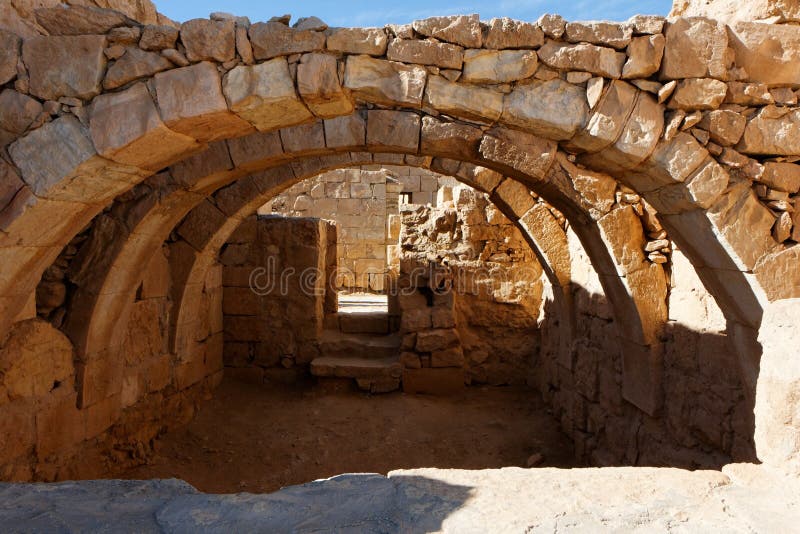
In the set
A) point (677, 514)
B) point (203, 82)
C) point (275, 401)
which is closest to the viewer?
point (677, 514)

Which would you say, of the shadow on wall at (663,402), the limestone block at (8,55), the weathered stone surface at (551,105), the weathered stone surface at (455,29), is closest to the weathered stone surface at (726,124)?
the weathered stone surface at (551,105)

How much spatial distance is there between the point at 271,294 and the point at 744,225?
19.4 ft

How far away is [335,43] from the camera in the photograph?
2893 mm

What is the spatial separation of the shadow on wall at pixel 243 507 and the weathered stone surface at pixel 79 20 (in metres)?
2.15

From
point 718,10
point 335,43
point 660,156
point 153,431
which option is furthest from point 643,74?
point 153,431

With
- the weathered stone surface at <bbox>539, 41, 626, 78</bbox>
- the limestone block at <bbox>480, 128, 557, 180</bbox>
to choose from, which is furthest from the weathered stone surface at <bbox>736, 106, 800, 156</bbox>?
the limestone block at <bbox>480, 128, 557, 180</bbox>

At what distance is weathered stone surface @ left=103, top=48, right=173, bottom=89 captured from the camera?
290cm

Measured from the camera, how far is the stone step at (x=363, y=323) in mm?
8625

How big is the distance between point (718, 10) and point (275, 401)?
20.2 ft

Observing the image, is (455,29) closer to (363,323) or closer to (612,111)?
(612,111)

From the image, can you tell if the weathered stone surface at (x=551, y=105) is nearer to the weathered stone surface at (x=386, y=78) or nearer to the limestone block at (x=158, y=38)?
the weathered stone surface at (x=386, y=78)

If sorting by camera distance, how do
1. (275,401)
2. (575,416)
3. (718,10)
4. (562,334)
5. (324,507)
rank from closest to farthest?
1. (324,507)
2. (718,10)
3. (575,416)
4. (562,334)
5. (275,401)

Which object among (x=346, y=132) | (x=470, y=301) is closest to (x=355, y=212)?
(x=470, y=301)

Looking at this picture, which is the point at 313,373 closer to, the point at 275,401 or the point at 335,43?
the point at 275,401
